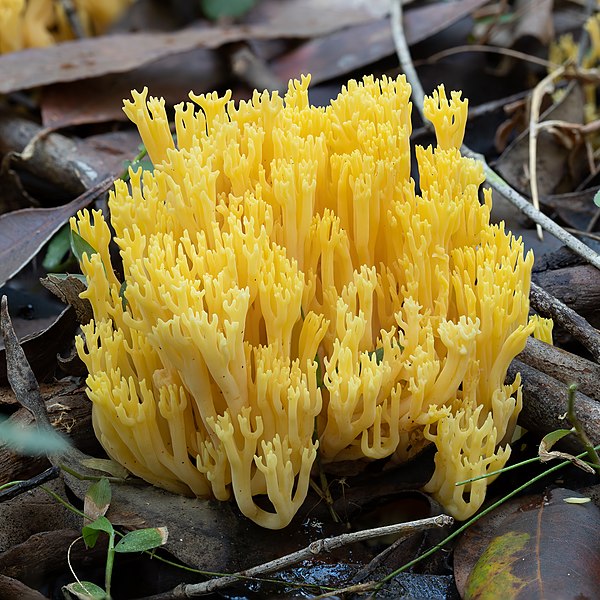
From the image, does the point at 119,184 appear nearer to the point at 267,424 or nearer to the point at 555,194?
the point at 267,424

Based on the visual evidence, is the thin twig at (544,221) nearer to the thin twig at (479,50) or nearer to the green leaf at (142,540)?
the thin twig at (479,50)

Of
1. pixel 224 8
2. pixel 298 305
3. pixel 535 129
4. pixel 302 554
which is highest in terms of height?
pixel 224 8

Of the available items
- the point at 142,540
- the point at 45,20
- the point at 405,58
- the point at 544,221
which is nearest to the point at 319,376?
the point at 142,540

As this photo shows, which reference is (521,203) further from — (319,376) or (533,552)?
(533,552)

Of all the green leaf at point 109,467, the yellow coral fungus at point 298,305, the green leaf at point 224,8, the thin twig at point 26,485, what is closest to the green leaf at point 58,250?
the yellow coral fungus at point 298,305

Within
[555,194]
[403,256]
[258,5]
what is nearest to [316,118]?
[403,256]
